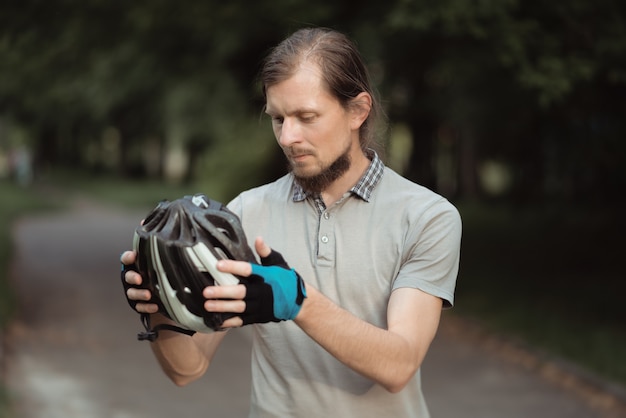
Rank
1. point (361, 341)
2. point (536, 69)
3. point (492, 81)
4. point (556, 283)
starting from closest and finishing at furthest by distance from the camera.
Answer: point (361, 341), point (536, 69), point (492, 81), point (556, 283)

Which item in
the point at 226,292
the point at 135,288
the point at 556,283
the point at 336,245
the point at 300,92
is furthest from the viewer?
the point at 556,283

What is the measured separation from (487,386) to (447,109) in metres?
12.3

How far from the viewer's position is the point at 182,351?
2590 millimetres

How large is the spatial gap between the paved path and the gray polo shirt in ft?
15.6

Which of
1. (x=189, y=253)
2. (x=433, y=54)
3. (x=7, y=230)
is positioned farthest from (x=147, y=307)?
(x=7, y=230)

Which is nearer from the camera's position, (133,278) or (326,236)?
(133,278)

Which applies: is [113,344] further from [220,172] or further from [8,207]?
[8,207]

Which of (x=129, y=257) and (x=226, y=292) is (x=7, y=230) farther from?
(x=226, y=292)

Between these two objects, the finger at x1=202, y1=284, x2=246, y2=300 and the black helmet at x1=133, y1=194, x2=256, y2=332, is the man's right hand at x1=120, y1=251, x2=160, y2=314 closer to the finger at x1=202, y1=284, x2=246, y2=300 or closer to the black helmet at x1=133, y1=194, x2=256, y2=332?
the black helmet at x1=133, y1=194, x2=256, y2=332

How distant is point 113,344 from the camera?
31.7 feet

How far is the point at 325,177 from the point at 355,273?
30 centimetres

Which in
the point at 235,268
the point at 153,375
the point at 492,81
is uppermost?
the point at 235,268

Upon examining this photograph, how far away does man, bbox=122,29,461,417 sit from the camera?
2486 mm

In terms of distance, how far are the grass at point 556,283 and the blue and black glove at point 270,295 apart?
22.2ft
